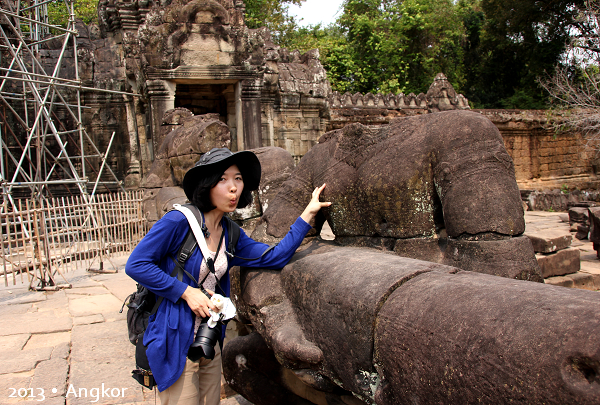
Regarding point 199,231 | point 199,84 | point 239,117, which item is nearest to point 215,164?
point 199,231

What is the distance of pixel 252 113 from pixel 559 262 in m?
6.48

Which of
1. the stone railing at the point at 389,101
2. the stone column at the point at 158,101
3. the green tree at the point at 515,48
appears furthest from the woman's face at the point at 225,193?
the green tree at the point at 515,48

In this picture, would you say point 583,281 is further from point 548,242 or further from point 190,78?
point 190,78

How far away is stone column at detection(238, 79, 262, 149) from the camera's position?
952cm

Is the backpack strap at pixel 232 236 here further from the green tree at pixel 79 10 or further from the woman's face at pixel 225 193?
the green tree at pixel 79 10

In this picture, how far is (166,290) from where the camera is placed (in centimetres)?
191

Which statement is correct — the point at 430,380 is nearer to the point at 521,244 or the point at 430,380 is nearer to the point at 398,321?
the point at 398,321

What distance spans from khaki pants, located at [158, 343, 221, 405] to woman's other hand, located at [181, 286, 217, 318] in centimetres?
23

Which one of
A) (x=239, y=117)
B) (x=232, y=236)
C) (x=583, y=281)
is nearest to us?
(x=232, y=236)

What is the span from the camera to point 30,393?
3217 millimetres

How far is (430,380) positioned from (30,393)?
10.2 feet

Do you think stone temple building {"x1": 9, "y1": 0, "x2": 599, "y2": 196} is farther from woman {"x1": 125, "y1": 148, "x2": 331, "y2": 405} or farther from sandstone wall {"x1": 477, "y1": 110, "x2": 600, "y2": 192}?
woman {"x1": 125, "y1": 148, "x2": 331, "y2": 405}

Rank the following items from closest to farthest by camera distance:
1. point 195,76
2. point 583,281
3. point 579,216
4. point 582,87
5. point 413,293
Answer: point 413,293, point 583,281, point 195,76, point 579,216, point 582,87

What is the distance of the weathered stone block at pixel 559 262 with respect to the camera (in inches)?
206
